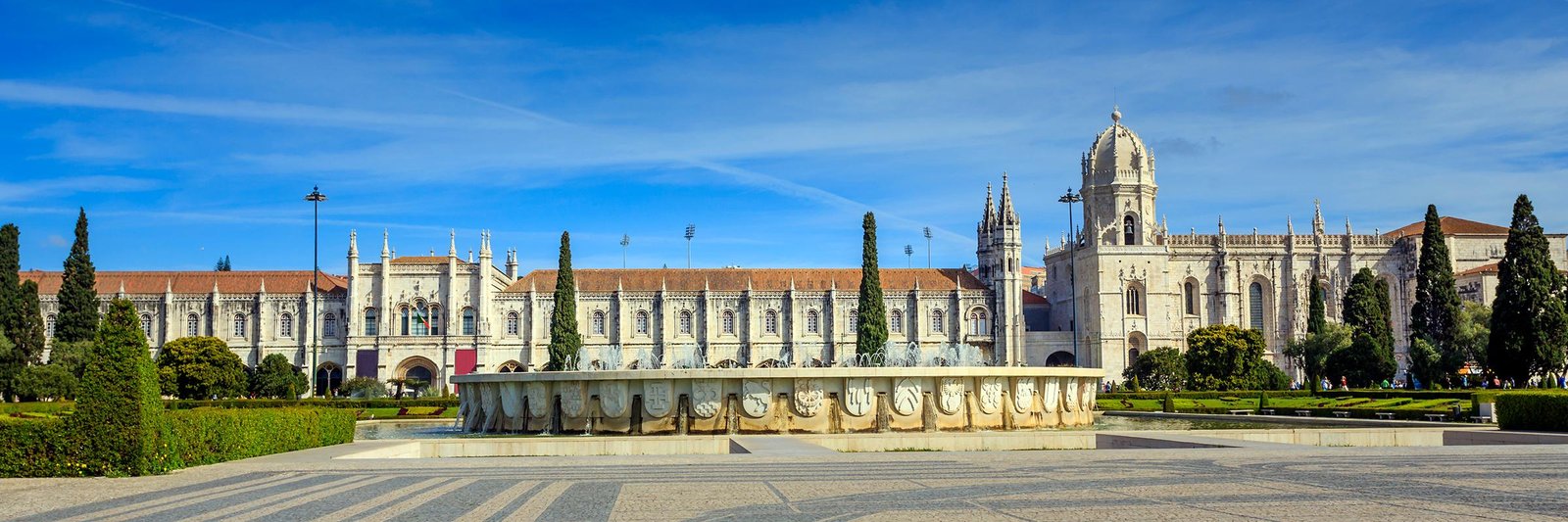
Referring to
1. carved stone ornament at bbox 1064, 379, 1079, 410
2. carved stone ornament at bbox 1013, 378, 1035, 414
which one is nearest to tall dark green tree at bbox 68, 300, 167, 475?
carved stone ornament at bbox 1013, 378, 1035, 414

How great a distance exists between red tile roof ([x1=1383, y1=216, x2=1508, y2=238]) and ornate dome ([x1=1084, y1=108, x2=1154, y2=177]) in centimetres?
1767

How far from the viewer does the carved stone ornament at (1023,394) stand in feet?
94.9

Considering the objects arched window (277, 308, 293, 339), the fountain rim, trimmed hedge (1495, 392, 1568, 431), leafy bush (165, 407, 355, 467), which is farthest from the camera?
arched window (277, 308, 293, 339)

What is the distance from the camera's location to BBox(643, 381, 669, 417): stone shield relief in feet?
89.4

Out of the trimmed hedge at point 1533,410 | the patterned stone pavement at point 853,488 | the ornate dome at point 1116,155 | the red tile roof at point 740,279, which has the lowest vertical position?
the patterned stone pavement at point 853,488

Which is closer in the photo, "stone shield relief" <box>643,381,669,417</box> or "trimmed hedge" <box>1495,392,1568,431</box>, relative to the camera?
"trimmed hedge" <box>1495,392,1568,431</box>

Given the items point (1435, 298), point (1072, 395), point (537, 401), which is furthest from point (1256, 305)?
point (537, 401)

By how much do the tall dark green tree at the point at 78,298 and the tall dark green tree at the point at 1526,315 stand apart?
61.9 meters

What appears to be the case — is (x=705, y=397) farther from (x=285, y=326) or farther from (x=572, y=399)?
(x=285, y=326)

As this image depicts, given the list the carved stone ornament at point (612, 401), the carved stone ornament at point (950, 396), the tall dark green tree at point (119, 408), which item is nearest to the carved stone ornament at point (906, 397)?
the carved stone ornament at point (950, 396)

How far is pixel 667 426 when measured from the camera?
2745cm

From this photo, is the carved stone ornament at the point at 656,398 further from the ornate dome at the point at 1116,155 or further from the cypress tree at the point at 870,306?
the ornate dome at the point at 1116,155

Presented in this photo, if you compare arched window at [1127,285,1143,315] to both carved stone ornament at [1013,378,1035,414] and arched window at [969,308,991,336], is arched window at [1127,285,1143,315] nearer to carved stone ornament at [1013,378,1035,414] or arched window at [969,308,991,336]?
arched window at [969,308,991,336]

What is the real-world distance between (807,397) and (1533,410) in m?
13.5
